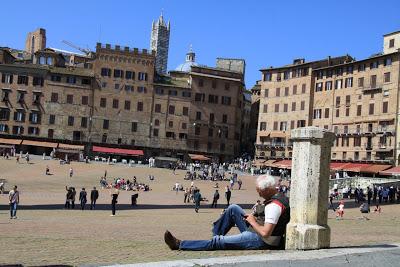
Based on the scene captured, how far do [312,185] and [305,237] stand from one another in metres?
0.77

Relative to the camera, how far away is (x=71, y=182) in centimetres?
4909

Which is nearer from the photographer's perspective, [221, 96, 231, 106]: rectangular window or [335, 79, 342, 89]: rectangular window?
[335, 79, 342, 89]: rectangular window

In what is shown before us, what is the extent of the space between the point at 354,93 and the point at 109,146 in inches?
1284

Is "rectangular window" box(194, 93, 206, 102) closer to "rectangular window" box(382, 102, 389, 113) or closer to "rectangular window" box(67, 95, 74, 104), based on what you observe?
"rectangular window" box(67, 95, 74, 104)

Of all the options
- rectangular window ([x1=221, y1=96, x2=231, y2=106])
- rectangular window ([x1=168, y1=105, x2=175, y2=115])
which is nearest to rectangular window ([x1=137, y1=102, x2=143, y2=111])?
rectangular window ([x1=168, y1=105, x2=175, y2=115])

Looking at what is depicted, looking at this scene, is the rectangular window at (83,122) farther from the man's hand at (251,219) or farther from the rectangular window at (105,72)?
the man's hand at (251,219)

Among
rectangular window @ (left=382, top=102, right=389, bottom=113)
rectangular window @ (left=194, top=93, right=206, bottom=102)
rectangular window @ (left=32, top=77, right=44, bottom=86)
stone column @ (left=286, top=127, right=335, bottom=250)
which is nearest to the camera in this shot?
stone column @ (left=286, top=127, right=335, bottom=250)

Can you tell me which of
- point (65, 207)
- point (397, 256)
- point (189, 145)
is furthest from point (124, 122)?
point (397, 256)

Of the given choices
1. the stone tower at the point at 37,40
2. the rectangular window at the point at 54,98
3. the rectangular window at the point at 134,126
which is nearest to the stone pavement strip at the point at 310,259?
the rectangular window at the point at 134,126

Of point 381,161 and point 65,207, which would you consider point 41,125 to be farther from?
point 65,207

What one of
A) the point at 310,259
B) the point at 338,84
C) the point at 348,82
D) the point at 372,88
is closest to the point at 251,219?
the point at 310,259

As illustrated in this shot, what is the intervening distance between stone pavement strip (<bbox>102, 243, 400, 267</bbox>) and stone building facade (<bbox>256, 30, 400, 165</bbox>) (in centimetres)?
5346

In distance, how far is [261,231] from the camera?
7.40 m

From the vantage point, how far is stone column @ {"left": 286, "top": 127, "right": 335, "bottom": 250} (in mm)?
8109
